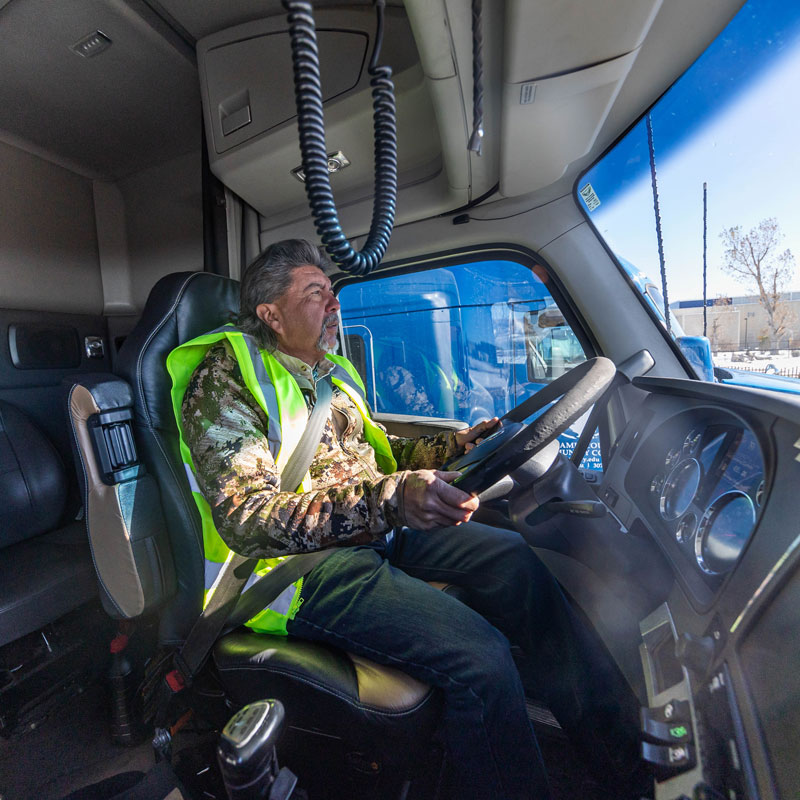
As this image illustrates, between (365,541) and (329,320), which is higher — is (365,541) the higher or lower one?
the lower one

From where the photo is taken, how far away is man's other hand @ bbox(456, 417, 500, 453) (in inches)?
60.9

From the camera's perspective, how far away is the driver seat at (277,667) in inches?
39.1

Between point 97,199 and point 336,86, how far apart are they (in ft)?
6.04

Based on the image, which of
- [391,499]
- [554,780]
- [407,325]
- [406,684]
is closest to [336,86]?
[407,325]

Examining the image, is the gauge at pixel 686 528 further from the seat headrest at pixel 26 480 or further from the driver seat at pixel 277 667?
the seat headrest at pixel 26 480

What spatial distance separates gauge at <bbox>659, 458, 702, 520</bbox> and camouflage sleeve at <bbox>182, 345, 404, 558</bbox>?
737mm

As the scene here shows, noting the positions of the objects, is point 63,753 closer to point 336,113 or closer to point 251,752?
point 251,752

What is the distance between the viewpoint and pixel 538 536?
1.57 metres

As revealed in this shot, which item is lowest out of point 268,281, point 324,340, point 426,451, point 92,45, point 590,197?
point 426,451

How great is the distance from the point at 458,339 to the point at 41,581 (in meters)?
2.01

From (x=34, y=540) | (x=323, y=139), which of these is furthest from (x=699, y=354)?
(x=34, y=540)

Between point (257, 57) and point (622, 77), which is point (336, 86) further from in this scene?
point (622, 77)

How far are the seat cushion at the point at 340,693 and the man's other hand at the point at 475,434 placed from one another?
2.42 ft

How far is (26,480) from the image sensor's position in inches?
76.5
